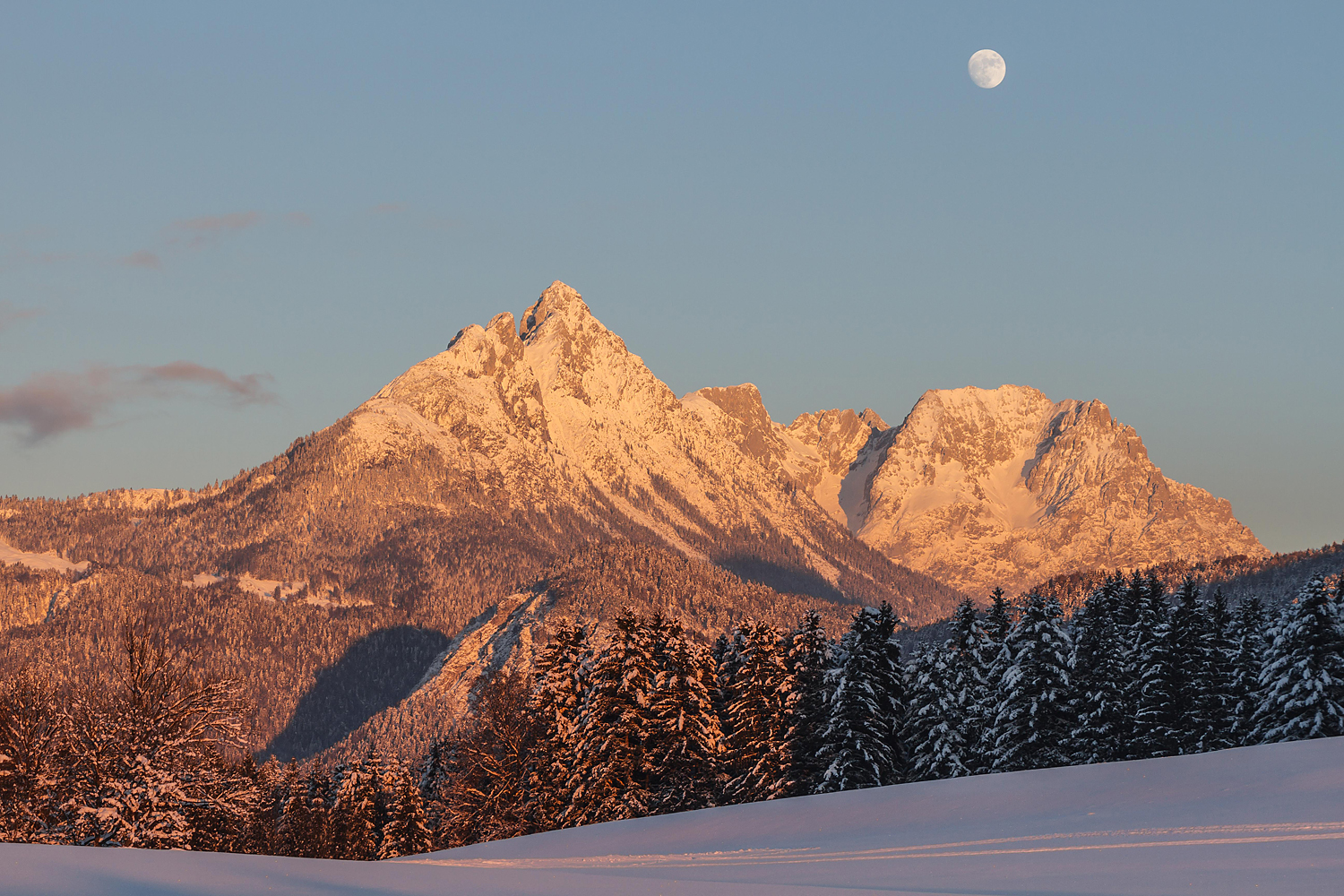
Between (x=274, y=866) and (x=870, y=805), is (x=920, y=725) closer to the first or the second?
(x=870, y=805)

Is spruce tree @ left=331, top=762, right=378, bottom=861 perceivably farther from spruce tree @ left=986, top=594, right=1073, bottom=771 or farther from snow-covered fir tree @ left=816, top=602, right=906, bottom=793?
spruce tree @ left=986, top=594, right=1073, bottom=771

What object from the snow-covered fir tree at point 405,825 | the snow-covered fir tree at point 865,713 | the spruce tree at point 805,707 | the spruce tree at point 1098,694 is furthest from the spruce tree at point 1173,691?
the snow-covered fir tree at point 405,825

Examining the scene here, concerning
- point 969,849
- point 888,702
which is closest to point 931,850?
point 969,849

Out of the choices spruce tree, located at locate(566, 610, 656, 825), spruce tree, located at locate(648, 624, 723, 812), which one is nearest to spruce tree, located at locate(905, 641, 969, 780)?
spruce tree, located at locate(648, 624, 723, 812)

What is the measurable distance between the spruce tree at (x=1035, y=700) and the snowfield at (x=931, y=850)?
46.8 ft

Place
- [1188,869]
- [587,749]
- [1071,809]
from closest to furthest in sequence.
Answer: [1188,869], [1071,809], [587,749]

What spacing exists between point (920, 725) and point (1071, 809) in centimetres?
2200

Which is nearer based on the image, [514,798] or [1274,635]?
[1274,635]

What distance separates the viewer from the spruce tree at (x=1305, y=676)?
170ft

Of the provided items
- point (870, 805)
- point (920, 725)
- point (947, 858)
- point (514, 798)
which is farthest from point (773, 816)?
point (514, 798)

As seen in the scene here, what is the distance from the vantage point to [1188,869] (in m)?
22.4

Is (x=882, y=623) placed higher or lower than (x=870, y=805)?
higher

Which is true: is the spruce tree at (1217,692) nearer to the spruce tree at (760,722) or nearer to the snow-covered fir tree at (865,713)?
the snow-covered fir tree at (865,713)

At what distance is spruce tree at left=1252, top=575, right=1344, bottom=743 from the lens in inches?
2039
